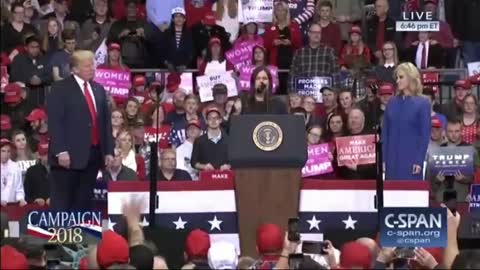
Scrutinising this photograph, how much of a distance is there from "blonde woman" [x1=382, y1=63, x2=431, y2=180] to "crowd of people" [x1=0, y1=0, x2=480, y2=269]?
0.01 m

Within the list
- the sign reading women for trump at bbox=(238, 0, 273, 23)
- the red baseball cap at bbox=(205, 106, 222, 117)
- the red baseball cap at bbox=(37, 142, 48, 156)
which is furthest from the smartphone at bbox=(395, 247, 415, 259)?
the sign reading women for trump at bbox=(238, 0, 273, 23)

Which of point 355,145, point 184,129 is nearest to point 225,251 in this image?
point 355,145

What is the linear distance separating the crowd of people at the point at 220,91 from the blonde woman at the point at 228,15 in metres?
0.01

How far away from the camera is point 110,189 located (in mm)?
20188

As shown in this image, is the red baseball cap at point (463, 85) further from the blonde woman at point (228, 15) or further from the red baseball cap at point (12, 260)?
the red baseball cap at point (12, 260)

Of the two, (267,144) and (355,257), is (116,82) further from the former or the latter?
(355,257)

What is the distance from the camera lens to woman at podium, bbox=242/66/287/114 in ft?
77.0

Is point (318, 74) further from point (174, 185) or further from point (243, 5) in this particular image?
point (174, 185)

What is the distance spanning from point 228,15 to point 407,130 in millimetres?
7495

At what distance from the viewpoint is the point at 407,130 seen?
2125 centimetres

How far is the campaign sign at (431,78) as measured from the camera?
84.3ft

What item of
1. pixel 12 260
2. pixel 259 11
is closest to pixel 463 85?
pixel 259 11

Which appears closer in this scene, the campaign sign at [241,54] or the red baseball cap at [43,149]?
the red baseball cap at [43,149]

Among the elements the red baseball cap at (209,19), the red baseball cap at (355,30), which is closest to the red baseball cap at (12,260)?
the red baseball cap at (355,30)
